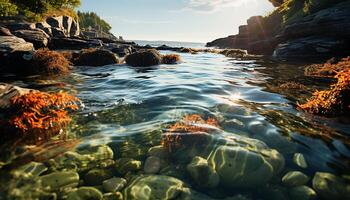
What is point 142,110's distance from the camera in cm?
679

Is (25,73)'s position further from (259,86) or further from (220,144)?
(220,144)

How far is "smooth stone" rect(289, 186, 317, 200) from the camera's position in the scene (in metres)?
3.59

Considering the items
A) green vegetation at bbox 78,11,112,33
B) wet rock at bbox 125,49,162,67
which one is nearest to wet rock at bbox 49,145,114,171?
wet rock at bbox 125,49,162,67

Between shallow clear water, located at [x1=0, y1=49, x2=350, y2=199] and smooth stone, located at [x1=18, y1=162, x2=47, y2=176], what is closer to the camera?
smooth stone, located at [x1=18, y1=162, x2=47, y2=176]

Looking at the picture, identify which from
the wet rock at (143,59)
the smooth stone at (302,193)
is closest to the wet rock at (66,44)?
the wet rock at (143,59)

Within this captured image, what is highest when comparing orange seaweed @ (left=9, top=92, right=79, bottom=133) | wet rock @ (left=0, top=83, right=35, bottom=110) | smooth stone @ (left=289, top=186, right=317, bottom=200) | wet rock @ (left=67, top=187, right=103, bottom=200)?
wet rock @ (left=0, top=83, right=35, bottom=110)

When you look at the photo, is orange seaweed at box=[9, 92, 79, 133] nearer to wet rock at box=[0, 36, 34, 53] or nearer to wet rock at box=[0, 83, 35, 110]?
wet rock at box=[0, 83, 35, 110]

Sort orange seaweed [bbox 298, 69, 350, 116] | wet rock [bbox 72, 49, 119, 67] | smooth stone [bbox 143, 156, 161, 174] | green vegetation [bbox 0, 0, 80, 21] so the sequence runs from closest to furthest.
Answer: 1. smooth stone [bbox 143, 156, 161, 174]
2. orange seaweed [bbox 298, 69, 350, 116]
3. wet rock [bbox 72, 49, 119, 67]
4. green vegetation [bbox 0, 0, 80, 21]

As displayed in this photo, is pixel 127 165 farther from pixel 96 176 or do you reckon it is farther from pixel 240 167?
pixel 240 167

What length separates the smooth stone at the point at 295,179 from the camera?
12.7 ft

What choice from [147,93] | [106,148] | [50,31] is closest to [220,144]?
[106,148]

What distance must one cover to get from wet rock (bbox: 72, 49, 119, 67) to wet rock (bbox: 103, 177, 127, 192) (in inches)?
538

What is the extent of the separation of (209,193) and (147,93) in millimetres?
5211

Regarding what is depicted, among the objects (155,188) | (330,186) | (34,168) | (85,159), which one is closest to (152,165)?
(155,188)
